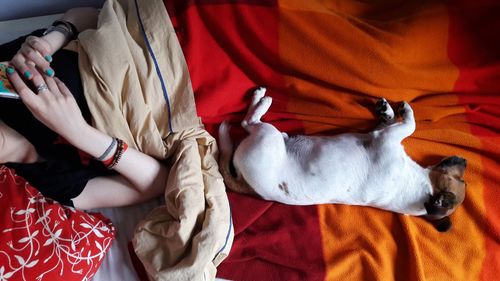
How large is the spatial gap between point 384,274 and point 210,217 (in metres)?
0.56

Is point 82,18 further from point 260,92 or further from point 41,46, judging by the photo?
point 260,92

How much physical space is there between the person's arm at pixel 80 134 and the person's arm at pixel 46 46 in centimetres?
3

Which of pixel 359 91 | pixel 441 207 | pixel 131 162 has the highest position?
pixel 359 91

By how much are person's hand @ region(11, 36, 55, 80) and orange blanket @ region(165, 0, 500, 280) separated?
383 millimetres

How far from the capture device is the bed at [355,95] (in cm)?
126

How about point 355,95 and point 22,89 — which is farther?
point 355,95

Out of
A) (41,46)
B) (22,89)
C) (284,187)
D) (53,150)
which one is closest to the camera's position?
(22,89)

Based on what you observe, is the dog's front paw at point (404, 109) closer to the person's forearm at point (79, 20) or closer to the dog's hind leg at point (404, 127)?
the dog's hind leg at point (404, 127)

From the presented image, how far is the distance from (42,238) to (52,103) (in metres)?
0.38

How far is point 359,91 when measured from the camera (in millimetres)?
1357

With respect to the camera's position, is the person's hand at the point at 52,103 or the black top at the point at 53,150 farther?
the black top at the point at 53,150

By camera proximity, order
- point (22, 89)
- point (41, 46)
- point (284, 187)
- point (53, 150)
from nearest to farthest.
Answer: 1. point (22, 89)
2. point (41, 46)
3. point (53, 150)
4. point (284, 187)

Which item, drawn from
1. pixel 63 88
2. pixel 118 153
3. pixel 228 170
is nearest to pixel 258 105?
pixel 228 170

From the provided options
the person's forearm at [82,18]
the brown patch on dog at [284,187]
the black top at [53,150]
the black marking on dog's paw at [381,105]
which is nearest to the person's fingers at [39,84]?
the black top at [53,150]
